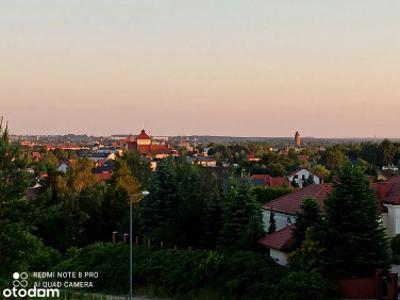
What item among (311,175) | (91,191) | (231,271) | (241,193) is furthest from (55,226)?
(311,175)

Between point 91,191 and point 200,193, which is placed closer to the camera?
point 200,193

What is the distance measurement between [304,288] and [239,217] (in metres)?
Answer: 9.01

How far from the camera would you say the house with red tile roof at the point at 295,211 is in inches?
1267

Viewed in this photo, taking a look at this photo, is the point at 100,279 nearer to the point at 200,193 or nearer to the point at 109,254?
the point at 109,254

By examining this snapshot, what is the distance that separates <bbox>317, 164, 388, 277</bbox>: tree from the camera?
27.4 m

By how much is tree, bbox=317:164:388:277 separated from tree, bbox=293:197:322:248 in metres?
2.60

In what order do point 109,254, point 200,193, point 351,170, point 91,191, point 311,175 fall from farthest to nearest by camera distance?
point 311,175, point 91,191, point 200,193, point 109,254, point 351,170

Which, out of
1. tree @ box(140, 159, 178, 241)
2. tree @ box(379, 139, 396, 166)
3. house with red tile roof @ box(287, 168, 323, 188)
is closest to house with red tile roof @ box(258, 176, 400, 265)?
tree @ box(140, 159, 178, 241)

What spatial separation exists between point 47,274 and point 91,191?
14.5 metres

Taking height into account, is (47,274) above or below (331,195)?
below

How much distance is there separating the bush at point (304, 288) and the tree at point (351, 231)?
1.08 metres

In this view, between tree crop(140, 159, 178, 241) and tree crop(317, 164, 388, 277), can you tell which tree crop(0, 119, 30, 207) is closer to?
tree crop(317, 164, 388, 277)

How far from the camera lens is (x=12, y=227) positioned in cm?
2183

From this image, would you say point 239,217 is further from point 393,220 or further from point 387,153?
point 387,153
